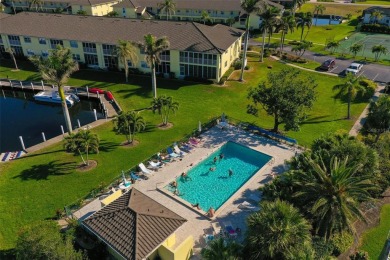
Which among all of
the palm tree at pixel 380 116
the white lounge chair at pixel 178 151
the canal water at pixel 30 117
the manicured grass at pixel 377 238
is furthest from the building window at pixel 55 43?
the manicured grass at pixel 377 238

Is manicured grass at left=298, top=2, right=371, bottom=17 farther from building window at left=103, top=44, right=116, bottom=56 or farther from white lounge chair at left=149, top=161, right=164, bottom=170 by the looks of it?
white lounge chair at left=149, top=161, right=164, bottom=170

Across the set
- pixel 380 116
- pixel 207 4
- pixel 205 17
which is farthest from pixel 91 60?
pixel 380 116

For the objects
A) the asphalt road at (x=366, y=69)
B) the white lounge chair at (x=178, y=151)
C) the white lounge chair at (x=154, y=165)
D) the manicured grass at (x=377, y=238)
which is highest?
the asphalt road at (x=366, y=69)

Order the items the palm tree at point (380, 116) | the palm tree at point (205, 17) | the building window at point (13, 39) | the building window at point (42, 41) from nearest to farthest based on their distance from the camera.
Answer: the palm tree at point (380, 116) → the building window at point (42, 41) → the building window at point (13, 39) → the palm tree at point (205, 17)

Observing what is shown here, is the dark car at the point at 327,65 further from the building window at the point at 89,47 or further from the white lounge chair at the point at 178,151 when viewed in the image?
the building window at the point at 89,47

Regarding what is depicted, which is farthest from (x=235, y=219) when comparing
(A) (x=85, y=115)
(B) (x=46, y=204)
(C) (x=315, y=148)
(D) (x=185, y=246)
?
(A) (x=85, y=115)
